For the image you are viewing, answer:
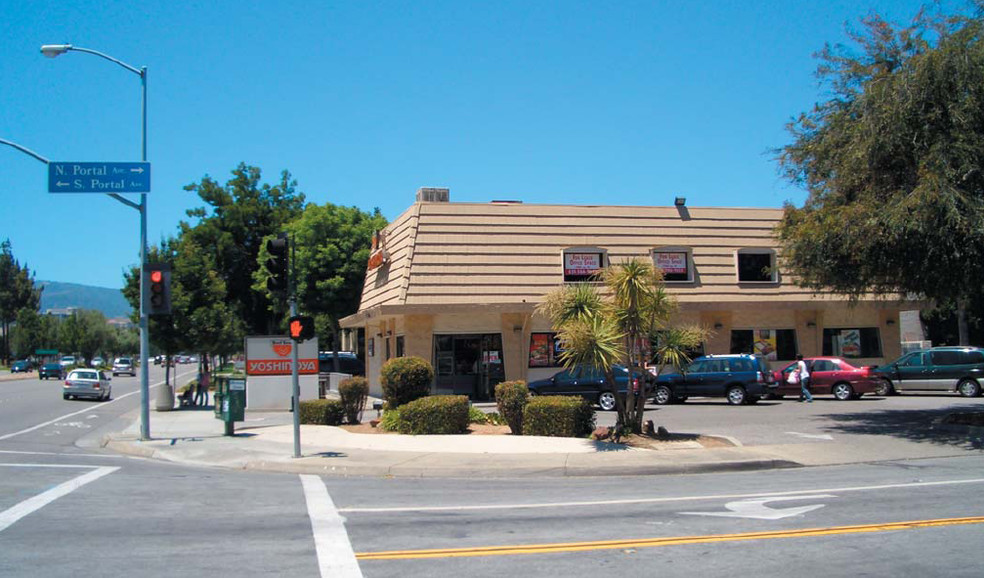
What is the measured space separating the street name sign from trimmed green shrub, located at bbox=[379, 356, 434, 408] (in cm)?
693

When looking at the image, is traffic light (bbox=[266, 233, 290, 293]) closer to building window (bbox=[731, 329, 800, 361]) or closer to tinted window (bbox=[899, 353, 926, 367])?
building window (bbox=[731, 329, 800, 361])

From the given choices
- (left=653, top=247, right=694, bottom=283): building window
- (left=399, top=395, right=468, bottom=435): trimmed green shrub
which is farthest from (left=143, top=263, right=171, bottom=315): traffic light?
(left=653, top=247, right=694, bottom=283): building window

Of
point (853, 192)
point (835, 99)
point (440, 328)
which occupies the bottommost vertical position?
point (440, 328)

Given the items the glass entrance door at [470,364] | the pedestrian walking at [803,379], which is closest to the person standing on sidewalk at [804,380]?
the pedestrian walking at [803,379]

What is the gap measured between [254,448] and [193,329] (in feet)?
49.2

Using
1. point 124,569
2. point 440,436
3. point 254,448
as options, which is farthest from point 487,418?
point 124,569

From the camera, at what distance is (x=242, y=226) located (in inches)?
2068

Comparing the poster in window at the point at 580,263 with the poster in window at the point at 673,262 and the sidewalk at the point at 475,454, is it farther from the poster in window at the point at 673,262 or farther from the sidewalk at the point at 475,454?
the sidewalk at the point at 475,454

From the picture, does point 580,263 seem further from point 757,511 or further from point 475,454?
point 757,511

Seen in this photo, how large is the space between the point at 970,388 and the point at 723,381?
29.2 feet

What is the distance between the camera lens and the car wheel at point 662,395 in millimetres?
27078

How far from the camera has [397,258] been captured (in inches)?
1179

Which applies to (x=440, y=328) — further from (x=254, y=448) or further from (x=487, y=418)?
(x=254, y=448)

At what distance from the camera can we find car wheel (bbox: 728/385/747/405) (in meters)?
26.2
